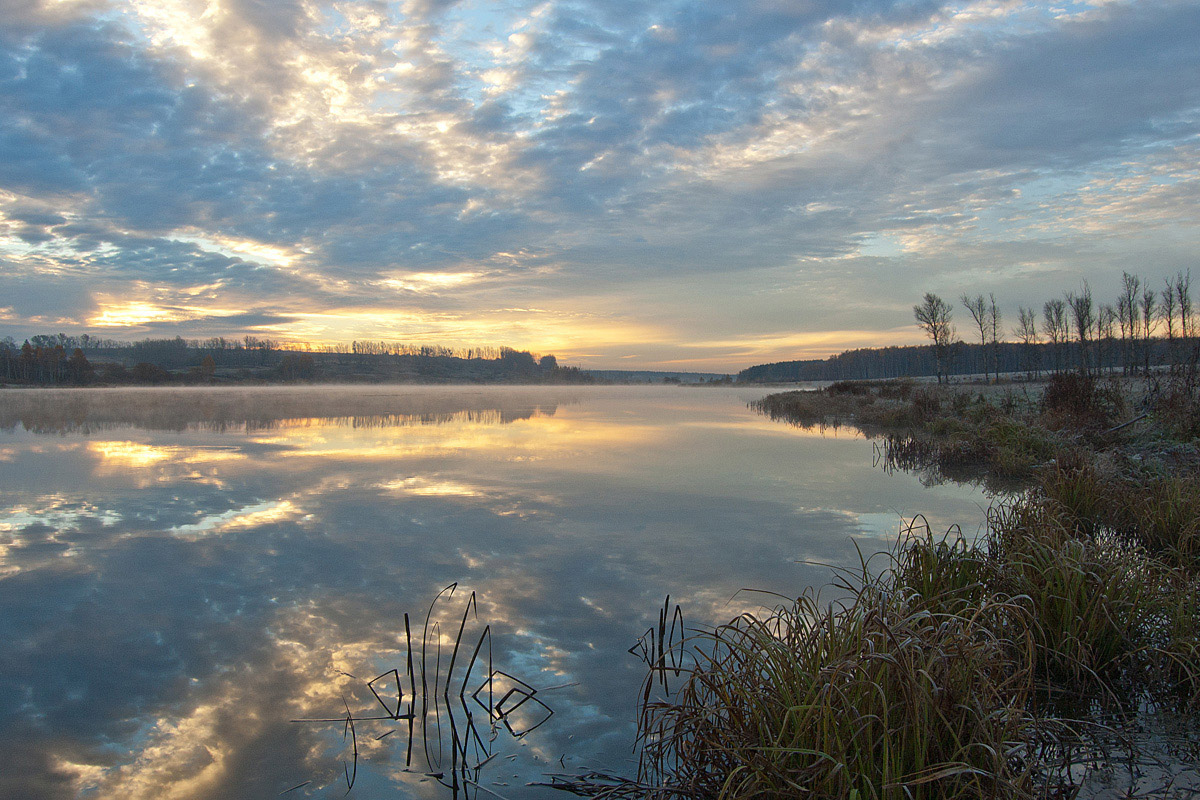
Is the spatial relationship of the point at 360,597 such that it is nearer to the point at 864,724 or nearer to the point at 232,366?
the point at 864,724

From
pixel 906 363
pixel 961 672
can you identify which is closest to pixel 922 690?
pixel 961 672

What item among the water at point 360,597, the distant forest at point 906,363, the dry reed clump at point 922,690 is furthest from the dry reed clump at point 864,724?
the distant forest at point 906,363

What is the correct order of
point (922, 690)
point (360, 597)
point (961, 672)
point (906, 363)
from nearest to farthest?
point (922, 690) < point (961, 672) < point (360, 597) < point (906, 363)

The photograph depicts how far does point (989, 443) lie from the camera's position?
1342 centimetres

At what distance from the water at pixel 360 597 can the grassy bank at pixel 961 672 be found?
818 mm

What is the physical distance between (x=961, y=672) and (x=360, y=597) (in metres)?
4.72

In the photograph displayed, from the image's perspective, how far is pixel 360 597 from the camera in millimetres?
5609

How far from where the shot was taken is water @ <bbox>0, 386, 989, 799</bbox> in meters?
3.40

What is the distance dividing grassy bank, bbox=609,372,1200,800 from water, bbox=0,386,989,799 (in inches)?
32.2

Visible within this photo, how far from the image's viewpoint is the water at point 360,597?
3.40m

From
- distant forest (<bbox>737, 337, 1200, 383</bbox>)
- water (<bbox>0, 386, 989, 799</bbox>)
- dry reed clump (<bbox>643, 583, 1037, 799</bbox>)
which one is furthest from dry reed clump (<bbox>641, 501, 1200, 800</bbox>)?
distant forest (<bbox>737, 337, 1200, 383</bbox>)

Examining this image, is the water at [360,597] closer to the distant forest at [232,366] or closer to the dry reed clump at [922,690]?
the dry reed clump at [922,690]

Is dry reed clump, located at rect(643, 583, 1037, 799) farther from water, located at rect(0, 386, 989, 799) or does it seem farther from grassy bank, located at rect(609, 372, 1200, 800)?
water, located at rect(0, 386, 989, 799)

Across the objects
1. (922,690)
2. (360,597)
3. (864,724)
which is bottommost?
(360,597)
